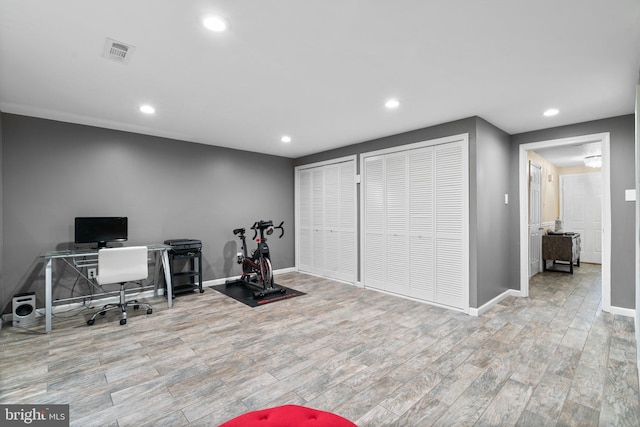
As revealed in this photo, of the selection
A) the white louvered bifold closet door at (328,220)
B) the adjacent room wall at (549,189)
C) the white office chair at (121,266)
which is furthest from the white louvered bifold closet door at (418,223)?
the white office chair at (121,266)

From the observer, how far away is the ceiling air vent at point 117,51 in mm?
2098

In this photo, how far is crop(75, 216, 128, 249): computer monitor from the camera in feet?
12.3

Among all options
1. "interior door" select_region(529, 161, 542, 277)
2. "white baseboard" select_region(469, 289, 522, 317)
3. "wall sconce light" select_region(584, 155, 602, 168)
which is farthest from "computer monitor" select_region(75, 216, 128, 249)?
"wall sconce light" select_region(584, 155, 602, 168)

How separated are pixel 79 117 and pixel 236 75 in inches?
100.0

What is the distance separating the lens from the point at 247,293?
4648mm

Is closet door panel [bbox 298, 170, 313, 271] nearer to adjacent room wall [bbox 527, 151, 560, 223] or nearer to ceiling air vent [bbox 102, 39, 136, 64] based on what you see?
ceiling air vent [bbox 102, 39, 136, 64]

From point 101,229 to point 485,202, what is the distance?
5.04m

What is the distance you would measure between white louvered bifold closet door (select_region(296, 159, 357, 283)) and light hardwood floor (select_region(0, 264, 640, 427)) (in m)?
1.65

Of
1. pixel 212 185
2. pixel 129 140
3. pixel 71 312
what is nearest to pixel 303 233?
pixel 212 185

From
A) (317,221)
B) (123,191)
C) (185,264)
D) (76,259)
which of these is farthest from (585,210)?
(76,259)

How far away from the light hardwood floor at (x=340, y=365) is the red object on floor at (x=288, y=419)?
0.74 m

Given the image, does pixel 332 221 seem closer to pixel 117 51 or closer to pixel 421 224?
pixel 421 224

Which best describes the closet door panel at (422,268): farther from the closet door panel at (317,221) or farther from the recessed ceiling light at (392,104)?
the closet door panel at (317,221)

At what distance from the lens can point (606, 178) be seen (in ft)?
12.0
